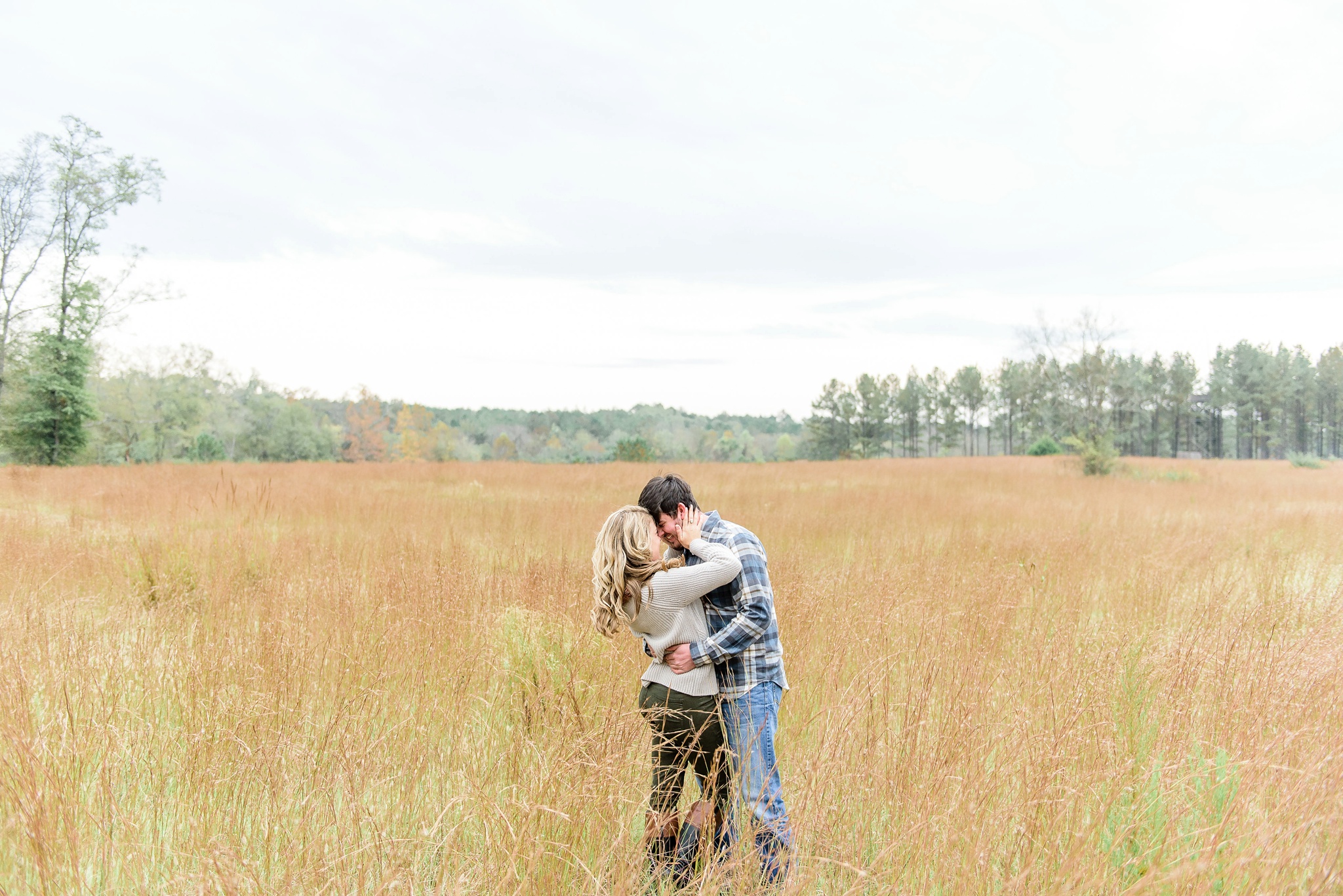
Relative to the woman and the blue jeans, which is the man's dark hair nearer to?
the woman

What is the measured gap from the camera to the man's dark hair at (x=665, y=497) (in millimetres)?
2479

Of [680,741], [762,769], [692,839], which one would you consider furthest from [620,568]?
[692,839]

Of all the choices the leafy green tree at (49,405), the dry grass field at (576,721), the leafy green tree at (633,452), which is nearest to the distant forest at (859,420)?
the leafy green tree at (633,452)

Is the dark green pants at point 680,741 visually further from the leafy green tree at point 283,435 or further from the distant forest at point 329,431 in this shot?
the leafy green tree at point 283,435

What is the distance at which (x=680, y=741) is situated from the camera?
2412 millimetres

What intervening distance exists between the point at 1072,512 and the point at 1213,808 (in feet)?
34.7

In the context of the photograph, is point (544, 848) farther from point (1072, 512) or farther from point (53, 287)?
point (53, 287)

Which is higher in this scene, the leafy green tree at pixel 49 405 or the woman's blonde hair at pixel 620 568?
the leafy green tree at pixel 49 405

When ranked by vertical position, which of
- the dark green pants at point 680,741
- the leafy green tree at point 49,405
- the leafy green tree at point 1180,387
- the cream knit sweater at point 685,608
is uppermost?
the leafy green tree at point 1180,387

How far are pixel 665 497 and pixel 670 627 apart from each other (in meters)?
0.46

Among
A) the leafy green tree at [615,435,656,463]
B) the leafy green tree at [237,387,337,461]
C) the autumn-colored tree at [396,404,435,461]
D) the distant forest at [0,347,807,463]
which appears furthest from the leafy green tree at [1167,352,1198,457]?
the leafy green tree at [237,387,337,461]

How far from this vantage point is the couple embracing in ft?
7.54

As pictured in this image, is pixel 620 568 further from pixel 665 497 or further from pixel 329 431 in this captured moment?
pixel 329 431

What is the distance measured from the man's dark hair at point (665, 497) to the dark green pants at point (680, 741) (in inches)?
25.1
